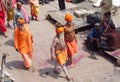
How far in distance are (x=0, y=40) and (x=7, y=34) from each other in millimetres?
566

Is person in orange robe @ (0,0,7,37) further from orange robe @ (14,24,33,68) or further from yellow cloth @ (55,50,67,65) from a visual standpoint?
yellow cloth @ (55,50,67,65)

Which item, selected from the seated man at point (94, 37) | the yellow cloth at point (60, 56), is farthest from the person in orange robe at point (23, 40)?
the seated man at point (94, 37)

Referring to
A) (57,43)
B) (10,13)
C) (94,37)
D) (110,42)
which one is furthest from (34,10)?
(57,43)

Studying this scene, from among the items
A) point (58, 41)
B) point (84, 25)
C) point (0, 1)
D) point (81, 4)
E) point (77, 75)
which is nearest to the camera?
point (58, 41)

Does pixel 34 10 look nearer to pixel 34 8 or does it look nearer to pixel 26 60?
pixel 34 8

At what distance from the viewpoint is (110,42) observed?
1198 centimetres

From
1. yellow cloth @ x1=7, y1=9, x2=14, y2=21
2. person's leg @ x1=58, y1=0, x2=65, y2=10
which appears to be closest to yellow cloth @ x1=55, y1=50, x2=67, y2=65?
yellow cloth @ x1=7, y1=9, x2=14, y2=21

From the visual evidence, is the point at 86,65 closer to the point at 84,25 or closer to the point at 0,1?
the point at 84,25

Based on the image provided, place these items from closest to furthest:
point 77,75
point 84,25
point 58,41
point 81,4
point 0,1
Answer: point 58,41 → point 77,75 → point 0,1 → point 84,25 → point 81,4

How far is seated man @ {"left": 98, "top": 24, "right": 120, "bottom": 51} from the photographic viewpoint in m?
11.9

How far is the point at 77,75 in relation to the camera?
1098 centimetres

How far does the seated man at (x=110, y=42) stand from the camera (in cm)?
1193

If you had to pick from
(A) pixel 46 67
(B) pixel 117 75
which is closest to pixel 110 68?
(B) pixel 117 75

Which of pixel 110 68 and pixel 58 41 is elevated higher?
pixel 58 41
